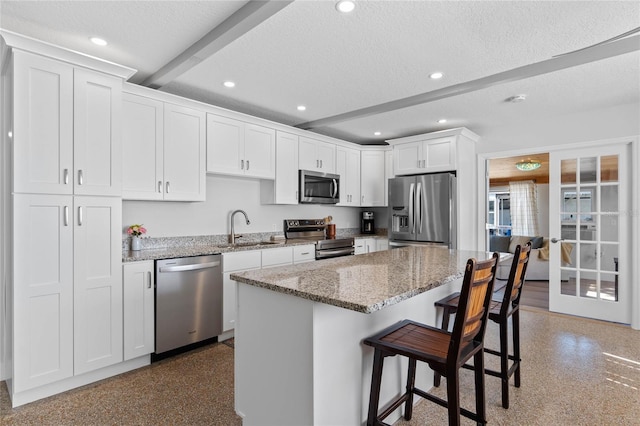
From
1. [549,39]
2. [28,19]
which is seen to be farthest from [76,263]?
[549,39]

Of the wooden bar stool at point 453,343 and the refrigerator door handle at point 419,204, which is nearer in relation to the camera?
the wooden bar stool at point 453,343

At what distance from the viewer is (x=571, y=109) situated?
393cm

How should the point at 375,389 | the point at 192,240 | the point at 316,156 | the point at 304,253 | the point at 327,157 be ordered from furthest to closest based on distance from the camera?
the point at 327,157
the point at 316,156
the point at 304,253
the point at 192,240
the point at 375,389

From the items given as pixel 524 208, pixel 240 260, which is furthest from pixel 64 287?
pixel 524 208

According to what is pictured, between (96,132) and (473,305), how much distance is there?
110 inches

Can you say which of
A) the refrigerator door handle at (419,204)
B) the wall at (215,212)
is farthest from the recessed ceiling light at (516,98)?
the wall at (215,212)

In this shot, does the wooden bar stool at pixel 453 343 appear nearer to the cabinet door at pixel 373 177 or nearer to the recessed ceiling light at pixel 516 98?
the recessed ceiling light at pixel 516 98

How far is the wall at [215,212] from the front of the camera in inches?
131

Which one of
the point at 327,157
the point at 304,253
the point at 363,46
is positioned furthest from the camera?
the point at 327,157

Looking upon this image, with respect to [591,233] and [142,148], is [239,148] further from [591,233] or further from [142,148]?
[591,233]

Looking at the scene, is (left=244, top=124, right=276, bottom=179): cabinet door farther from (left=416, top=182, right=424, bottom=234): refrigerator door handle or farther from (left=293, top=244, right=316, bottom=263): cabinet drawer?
(left=416, top=182, right=424, bottom=234): refrigerator door handle

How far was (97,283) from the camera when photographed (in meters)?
2.51

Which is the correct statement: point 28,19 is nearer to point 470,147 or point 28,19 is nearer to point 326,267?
point 326,267

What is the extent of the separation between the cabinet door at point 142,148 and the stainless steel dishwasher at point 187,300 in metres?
0.70
